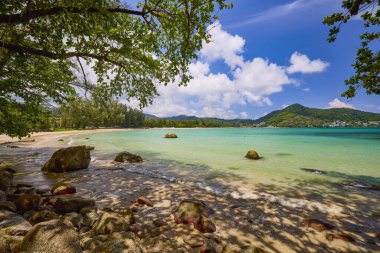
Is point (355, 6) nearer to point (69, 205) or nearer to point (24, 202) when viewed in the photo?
point (69, 205)

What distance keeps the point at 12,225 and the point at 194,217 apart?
13.5 ft

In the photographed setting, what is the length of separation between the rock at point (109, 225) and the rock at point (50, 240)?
92 cm

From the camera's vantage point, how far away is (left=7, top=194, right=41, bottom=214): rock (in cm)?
Answer: 596

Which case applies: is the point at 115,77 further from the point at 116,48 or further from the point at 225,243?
the point at 225,243

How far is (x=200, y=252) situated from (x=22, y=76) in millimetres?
10796

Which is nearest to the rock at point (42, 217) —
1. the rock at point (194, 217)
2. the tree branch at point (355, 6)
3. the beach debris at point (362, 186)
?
the rock at point (194, 217)

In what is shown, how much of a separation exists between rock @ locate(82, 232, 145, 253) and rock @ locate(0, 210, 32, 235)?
1.32m

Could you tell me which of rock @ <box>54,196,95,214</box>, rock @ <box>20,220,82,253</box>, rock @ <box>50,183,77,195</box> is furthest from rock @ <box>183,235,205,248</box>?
rock @ <box>50,183,77,195</box>

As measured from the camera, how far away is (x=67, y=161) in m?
12.4

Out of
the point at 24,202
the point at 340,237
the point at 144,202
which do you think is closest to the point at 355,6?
the point at 340,237

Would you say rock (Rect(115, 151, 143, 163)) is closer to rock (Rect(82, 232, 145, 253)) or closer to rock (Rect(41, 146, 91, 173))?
rock (Rect(41, 146, 91, 173))

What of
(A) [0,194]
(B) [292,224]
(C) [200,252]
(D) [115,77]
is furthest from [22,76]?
(B) [292,224]

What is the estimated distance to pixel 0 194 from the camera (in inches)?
252

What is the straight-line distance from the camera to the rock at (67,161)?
12.1 metres
